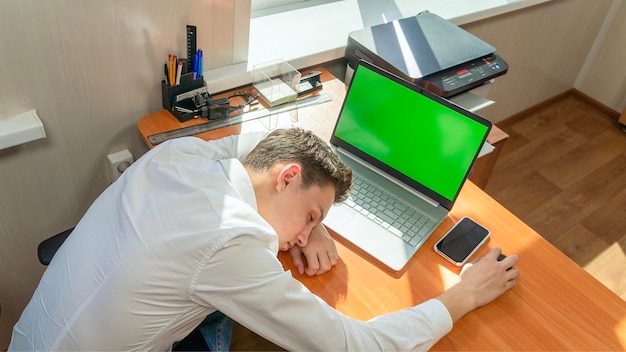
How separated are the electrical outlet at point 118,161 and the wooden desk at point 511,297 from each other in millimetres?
715

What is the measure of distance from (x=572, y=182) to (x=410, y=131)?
185 cm

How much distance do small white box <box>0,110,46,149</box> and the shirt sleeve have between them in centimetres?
80

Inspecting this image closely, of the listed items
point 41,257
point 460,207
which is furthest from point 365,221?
point 41,257

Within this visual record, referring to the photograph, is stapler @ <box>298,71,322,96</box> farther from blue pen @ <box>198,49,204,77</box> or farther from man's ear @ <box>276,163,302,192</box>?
man's ear @ <box>276,163,302,192</box>

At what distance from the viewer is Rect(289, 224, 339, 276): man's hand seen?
127cm

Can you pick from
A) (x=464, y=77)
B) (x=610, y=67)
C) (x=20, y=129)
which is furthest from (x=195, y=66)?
(x=610, y=67)

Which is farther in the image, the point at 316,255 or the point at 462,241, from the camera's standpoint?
the point at 462,241

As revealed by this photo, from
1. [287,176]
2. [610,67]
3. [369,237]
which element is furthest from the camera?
[610,67]

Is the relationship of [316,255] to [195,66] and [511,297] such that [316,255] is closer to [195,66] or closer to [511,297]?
[511,297]

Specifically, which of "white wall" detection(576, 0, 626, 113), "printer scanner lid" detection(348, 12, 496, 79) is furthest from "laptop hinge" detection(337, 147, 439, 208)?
"white wall" detection(576, 0, 626, 113)

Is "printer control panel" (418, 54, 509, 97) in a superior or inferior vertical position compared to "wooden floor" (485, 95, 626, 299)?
superior

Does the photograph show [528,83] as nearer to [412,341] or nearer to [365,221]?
[365,221]

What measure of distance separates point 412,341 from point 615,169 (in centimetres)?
246

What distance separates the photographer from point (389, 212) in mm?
1433
